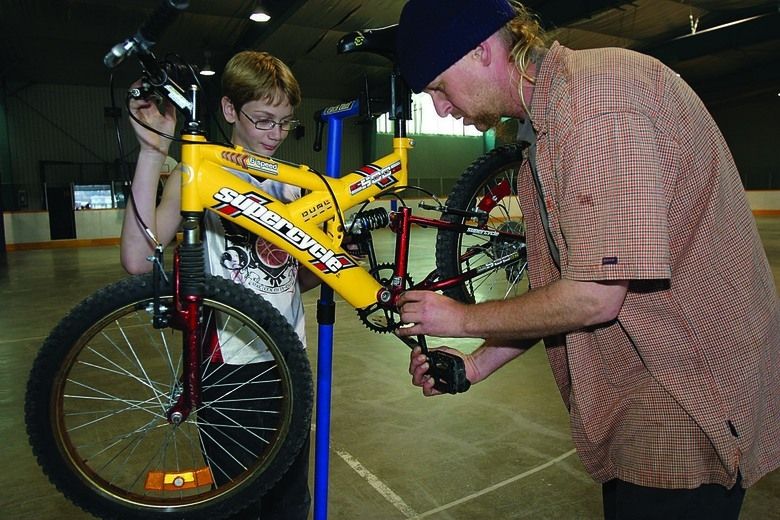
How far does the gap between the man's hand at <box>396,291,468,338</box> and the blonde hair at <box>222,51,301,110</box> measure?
2.11 ft

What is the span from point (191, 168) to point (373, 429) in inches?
87.0

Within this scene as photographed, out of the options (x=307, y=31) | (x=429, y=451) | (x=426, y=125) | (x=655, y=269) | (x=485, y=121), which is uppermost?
(x=307, y=31)

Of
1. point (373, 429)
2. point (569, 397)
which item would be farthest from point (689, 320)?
point (373, 429)

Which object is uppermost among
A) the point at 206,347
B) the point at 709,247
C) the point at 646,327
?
the point at 709,247

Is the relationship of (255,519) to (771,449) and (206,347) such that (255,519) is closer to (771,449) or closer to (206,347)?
(206,347)

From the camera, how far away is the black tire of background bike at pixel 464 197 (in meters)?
1.96

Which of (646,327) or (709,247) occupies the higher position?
(709,247)

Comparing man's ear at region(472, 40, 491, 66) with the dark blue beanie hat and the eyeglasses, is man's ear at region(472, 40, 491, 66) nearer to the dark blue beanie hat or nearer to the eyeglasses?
the dark blue beanie hat

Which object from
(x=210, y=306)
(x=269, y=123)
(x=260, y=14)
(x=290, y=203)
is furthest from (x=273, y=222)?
(x=260, y=14)

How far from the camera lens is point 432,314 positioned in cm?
117

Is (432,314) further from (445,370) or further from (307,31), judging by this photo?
(307,31)

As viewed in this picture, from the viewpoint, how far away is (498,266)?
6.64 feet

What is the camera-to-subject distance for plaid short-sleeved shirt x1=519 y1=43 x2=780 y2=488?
0.93m

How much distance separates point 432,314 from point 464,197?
93cm
